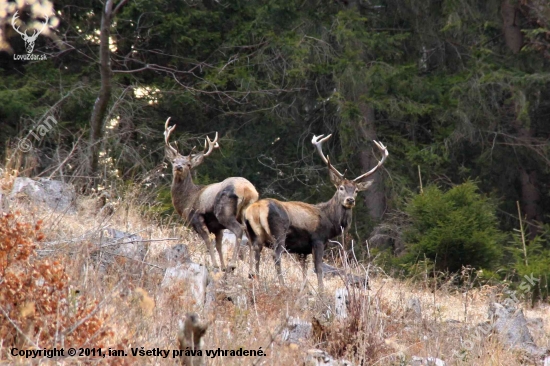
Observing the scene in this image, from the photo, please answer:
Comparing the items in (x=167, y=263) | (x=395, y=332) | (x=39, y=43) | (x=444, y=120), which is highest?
(x=39, y=43)

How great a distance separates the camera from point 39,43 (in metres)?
19.2

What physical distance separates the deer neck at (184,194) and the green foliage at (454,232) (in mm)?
3502

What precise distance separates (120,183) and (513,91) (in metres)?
9.67

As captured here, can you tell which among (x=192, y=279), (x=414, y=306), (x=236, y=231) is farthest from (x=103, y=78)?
(x=192, y=279)

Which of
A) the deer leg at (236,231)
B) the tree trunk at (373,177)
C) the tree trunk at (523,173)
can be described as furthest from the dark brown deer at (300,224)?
the tree trunk at (523,173)

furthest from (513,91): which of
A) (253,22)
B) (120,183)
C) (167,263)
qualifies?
(167,263)

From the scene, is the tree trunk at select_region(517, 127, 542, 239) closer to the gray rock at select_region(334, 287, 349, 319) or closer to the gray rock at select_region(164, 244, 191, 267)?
the gray rock at select_region(164, 244, 191, 267)

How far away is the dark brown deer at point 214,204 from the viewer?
10.9 metres

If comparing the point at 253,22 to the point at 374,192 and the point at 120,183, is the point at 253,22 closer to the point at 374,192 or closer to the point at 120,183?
the point at 374,192

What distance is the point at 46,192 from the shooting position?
11.6 metres

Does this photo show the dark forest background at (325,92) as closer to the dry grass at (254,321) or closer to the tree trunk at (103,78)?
the tree trunk at (103,78)

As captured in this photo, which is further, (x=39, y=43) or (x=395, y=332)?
(x=39, y=43)

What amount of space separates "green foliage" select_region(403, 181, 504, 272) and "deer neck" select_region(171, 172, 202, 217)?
3.50 meters

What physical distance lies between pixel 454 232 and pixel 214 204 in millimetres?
3854
